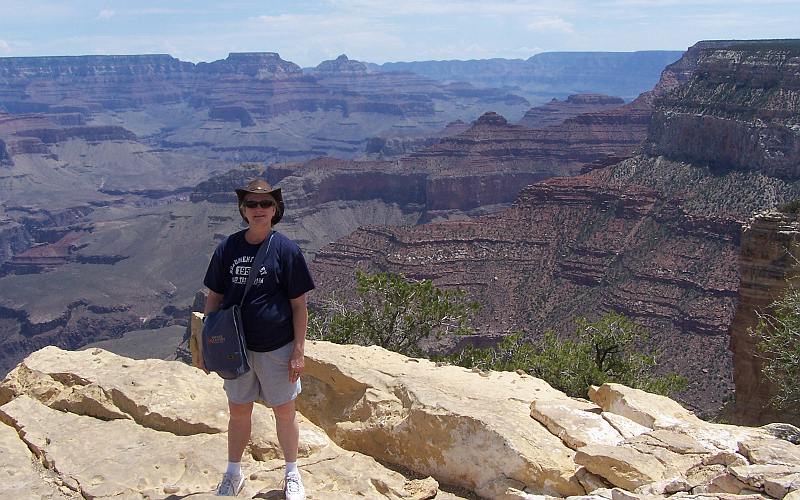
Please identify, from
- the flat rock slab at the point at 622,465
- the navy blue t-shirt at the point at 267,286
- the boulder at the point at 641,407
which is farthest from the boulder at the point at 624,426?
the navy blue t-shirt at the point at 267,286

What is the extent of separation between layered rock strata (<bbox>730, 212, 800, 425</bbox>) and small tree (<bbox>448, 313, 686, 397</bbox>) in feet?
7.23

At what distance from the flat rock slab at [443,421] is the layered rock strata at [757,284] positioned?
1226cm

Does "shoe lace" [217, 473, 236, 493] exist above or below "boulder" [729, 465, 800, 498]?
below

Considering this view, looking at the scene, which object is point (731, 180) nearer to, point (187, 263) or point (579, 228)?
point (579, 228)

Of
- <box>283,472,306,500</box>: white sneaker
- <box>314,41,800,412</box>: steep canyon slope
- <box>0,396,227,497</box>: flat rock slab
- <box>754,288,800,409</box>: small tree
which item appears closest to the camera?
<box>283,472,306,500</box>: white sneaker

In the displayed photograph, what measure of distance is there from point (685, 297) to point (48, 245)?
402 feet

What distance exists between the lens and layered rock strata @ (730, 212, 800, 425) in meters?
22.3

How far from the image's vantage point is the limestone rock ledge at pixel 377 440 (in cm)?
856

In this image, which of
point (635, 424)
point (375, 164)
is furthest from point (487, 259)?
point (375, 164)

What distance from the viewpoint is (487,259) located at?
6312 cm

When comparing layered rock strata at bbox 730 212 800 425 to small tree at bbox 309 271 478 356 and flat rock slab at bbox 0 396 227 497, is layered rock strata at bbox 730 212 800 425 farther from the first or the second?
flat rock slab at bbox 0 396 227 497

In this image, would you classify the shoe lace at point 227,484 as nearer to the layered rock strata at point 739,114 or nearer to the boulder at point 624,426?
the boulder at point 624,426

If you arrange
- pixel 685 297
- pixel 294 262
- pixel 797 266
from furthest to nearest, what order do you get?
pixel 685 297
pixel 797 266
pixel 294 262

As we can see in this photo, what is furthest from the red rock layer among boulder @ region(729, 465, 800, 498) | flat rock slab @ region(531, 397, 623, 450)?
boulder @ region(729, 465, 800, 498)
